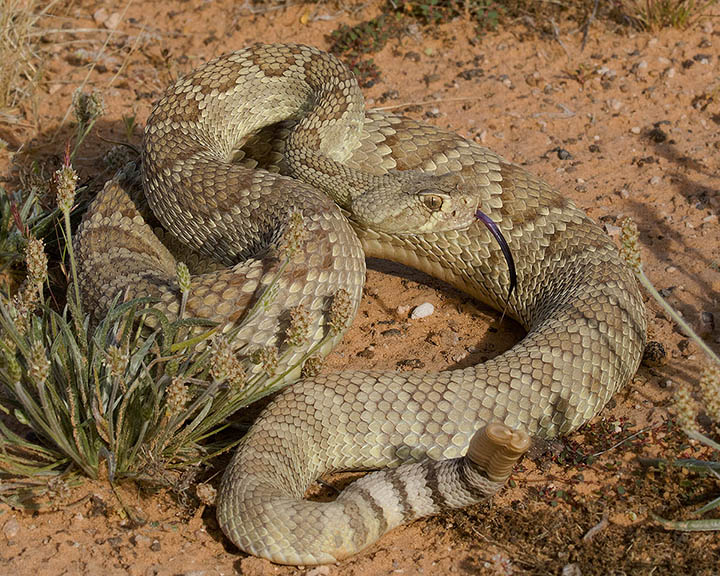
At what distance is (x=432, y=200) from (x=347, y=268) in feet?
2.30

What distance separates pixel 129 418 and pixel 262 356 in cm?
71

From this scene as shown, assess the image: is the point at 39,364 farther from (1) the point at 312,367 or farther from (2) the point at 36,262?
(1) the point at 312,367

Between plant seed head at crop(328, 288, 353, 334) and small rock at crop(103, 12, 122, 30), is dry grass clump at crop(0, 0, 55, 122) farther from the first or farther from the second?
plant seed head at crop(328, 288, 353, 334)

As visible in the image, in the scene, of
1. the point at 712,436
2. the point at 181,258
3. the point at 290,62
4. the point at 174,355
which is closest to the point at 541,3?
the point at 290,62

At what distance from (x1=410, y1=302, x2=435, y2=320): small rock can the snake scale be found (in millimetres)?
242

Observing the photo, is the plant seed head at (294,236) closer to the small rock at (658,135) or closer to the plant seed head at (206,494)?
the plant seed head at (206,494)

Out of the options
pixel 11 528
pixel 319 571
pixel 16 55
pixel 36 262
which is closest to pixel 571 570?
pixel 319 571

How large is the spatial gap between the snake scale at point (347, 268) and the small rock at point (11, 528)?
910mm

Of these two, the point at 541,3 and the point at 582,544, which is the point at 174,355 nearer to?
the point at 582,544

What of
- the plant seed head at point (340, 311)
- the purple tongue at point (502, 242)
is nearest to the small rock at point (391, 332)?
the purple tongue at point (502, 242)

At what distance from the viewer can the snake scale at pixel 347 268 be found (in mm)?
3844

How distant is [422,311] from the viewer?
5.43 m

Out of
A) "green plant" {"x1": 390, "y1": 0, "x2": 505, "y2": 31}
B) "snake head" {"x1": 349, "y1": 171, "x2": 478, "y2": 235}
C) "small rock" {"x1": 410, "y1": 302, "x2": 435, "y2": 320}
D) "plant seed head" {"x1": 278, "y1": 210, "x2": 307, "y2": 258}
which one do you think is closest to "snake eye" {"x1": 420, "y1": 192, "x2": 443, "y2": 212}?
"snake head" {"x1": 349, "y1": 171, "x2": 478, "y2": 235}

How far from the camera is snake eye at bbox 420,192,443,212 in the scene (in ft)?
16.7
